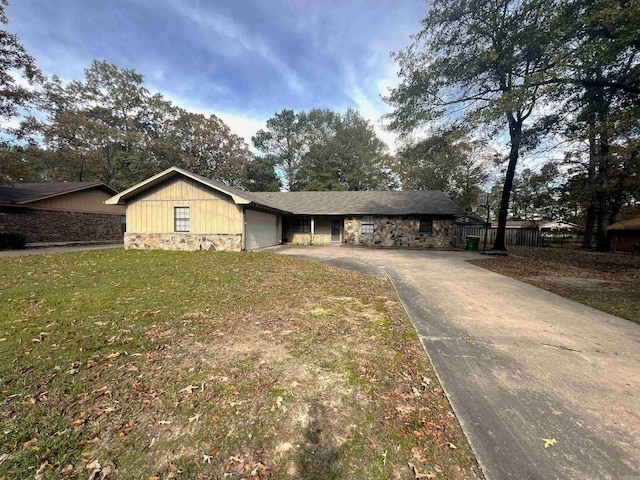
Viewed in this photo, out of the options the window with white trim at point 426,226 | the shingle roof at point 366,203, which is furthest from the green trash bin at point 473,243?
the window with white trim at point 426,226

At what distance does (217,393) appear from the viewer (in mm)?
2447

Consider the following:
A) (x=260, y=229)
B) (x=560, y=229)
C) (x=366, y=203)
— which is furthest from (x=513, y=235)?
(x=260, y=229)

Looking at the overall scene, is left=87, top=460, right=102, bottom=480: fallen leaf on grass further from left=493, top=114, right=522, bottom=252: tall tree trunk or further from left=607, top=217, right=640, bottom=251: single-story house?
left=607, top=217, right=640, bottom=251: single-story house

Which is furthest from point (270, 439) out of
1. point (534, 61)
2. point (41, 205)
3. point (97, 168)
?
point (97, 168)

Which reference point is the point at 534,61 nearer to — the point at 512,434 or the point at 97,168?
the point at 512,434

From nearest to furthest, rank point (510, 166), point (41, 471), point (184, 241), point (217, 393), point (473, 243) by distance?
point (41, 471)
point (217, 393)
point (184, 241)
point (510, 166)
point (473, 243)

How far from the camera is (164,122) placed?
32.0 meters

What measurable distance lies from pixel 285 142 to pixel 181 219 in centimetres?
2701

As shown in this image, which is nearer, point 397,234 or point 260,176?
point 397,234

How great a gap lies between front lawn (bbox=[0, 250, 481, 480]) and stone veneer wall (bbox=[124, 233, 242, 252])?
26.1 feet

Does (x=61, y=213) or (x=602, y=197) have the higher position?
(x=602, y=197)

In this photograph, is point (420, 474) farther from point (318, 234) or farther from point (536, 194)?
point (536, 194)

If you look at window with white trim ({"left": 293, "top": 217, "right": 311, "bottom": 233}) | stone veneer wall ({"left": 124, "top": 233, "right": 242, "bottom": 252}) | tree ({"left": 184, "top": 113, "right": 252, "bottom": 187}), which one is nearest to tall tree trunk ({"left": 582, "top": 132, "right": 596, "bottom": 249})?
window with white trim ({"left": 293, "top": 217, "right": 311, "bottom": 233})

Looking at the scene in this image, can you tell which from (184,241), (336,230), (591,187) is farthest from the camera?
(336,230)
